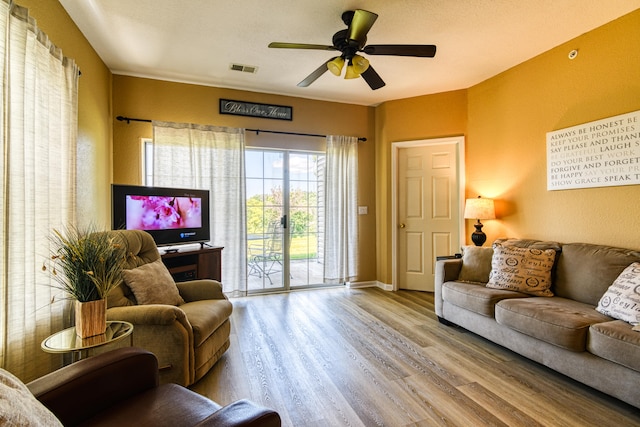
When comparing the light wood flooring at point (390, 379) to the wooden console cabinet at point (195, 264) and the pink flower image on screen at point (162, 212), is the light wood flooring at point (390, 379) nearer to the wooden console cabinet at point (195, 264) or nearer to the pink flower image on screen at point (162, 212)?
the wooden console cabinet at point (195, 264)

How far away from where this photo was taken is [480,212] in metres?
3.61

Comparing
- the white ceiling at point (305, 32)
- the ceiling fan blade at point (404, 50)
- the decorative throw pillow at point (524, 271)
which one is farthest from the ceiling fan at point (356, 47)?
the decorative throw pillow at point (524, 271)

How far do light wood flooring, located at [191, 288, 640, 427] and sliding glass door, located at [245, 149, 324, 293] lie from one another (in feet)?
3.59

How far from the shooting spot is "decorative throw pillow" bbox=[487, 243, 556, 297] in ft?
8.77

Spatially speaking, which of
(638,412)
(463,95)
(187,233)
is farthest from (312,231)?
(638,412)

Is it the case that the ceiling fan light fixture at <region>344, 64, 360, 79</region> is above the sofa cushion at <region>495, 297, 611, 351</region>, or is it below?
above

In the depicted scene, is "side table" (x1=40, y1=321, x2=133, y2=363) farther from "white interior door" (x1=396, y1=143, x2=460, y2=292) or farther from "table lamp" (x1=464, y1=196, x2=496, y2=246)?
"white interior door" (x1=396, y1=143, x2=460, y2=292)

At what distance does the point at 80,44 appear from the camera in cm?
272

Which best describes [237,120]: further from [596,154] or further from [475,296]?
[596,154]

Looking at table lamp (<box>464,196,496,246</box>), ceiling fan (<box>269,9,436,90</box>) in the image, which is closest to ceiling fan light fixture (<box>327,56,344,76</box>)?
ceiling fan (<box>269,9,436,90</box>)

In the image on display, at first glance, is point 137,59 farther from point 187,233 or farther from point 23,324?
point 23,324

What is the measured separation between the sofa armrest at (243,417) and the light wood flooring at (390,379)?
0.99m

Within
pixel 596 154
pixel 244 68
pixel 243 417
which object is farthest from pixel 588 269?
pixel 244 68

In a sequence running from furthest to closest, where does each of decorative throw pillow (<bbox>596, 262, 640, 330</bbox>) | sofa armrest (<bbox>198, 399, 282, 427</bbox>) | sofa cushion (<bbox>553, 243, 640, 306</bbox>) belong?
sofa cushion (<bbox>553, 243, 640, 306</bbox>) < decorative throw pillow (<bbox>596, 262, 640, 330</bbox>) < sofa armrest (<bbox>198, 399, 282, 427</bbox>)
